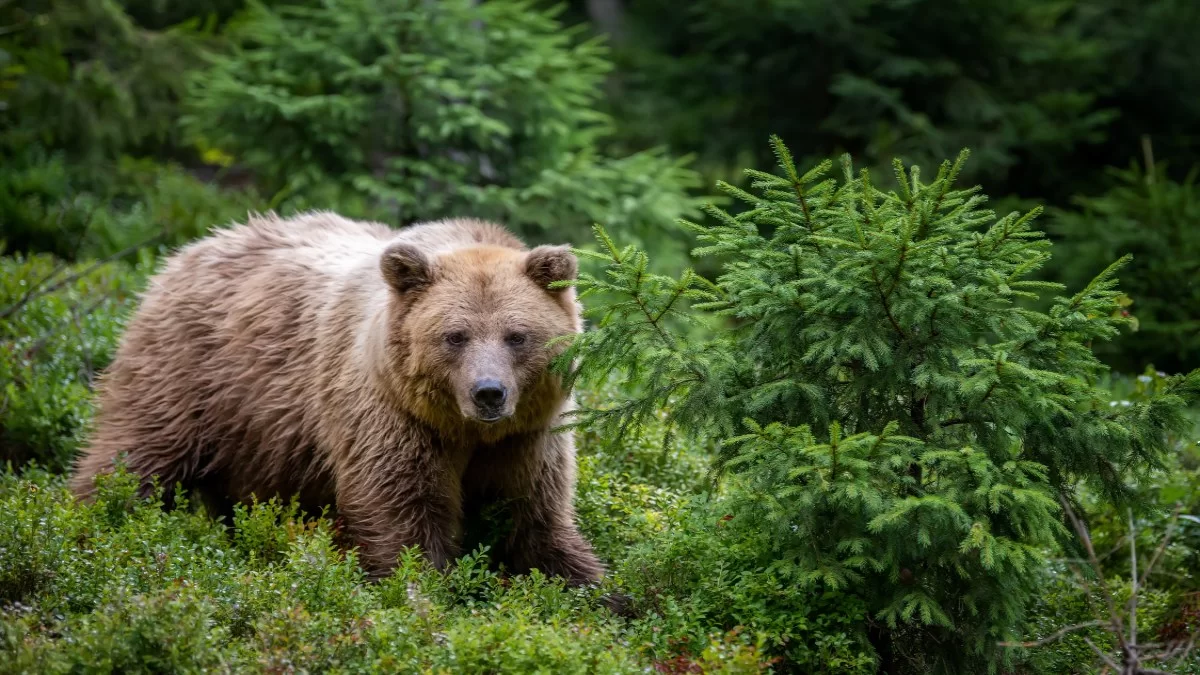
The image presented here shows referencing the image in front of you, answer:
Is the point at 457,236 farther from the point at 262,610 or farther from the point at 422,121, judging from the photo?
the point at 422,121

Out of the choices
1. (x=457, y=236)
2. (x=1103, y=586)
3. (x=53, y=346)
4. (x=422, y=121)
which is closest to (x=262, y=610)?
(x=457, y=236)

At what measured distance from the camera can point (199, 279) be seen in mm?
7238

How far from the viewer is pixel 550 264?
19.5 feet

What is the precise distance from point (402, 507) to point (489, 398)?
791 mm

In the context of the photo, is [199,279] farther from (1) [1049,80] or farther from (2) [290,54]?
(1) [1049,80]

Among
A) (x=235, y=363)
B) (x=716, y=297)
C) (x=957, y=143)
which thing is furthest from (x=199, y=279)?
(x=957, y=143)

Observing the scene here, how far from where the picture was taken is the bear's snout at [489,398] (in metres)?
5.44

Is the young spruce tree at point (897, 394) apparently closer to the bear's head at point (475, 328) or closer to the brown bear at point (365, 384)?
the bear's head at point (475, 328)

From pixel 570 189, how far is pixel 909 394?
19.9ft

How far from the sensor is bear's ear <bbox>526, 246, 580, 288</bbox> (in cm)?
591

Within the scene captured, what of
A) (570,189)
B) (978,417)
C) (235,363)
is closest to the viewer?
(978,417)

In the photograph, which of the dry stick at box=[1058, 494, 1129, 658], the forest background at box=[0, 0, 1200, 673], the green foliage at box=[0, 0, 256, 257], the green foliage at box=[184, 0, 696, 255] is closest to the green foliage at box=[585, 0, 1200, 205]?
the forest background at box=[0, 0, 1200, 673]

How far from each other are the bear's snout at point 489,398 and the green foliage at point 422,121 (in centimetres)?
528

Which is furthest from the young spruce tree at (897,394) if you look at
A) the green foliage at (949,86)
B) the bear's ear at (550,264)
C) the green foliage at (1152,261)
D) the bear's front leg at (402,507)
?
the green foliage at (949,86)
